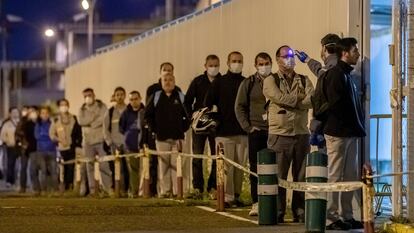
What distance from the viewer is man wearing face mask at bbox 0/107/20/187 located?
2398 cm

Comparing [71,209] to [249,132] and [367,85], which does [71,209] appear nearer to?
[249,132]

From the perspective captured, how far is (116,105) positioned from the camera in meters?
17.8

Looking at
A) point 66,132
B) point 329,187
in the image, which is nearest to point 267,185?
point 329,187

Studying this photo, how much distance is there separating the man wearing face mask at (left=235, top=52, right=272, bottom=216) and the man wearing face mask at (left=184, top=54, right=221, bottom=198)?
2.17m

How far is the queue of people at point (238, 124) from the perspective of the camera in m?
10.0

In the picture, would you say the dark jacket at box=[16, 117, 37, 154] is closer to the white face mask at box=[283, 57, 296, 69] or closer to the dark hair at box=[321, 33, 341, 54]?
the white face mask at box=[283, 57, 296, 69]

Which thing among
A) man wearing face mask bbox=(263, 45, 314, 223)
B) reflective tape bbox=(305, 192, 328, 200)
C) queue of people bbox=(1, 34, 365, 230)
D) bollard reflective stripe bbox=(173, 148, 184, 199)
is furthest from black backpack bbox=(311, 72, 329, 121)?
bollard reflective stripe bbox=(173, 148, 184, 199)

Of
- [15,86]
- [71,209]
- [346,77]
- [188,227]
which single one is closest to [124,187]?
[71,209]

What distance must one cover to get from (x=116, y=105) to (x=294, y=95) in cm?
764

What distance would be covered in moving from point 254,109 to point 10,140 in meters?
13.7

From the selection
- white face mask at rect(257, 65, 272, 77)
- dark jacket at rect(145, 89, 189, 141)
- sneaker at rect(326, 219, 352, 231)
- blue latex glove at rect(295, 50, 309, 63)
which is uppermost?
blue latex glove at rect(295, 50, 309, 63)

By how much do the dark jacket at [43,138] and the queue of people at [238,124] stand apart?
28.0 inches

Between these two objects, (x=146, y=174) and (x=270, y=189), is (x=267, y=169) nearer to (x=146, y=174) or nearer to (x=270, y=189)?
(x=270, y=189)

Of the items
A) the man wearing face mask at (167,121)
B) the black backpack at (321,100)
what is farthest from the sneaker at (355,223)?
the man wearing face mask at (167,121)
